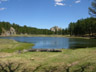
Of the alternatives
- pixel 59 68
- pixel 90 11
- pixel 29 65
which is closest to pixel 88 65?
pixel 59 68

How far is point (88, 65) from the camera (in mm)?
11695

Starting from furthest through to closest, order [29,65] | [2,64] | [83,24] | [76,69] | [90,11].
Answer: [83,24] → [90,11] → [2,64] → [29,65] → [76,69]

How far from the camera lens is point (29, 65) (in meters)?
13.4

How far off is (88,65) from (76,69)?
1.11 m

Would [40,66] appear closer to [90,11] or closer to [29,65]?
[29,65]

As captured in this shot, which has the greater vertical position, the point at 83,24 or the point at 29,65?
the point at 83,24

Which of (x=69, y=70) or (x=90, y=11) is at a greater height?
(x=90, y=11)

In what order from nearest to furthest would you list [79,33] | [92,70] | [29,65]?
[92,70], [29,65], [79,33]

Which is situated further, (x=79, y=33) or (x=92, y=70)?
(x=79, y=33)

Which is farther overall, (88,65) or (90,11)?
(90,11)

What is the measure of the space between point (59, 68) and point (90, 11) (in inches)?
1357

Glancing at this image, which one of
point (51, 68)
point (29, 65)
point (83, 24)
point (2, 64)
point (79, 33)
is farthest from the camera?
point (79, 33)

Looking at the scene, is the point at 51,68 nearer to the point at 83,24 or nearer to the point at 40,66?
the point at 40,66

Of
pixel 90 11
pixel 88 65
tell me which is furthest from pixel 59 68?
pixel 90 11
